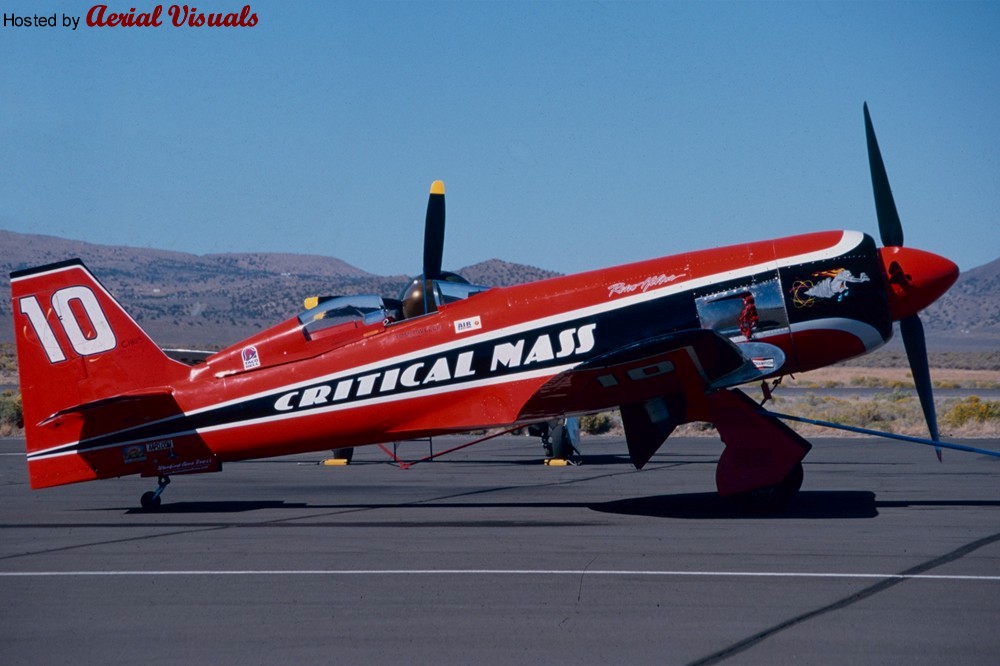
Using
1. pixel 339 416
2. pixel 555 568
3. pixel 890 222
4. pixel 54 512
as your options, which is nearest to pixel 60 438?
pixel 54 512

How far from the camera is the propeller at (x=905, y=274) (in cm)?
1186

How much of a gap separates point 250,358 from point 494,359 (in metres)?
3.37

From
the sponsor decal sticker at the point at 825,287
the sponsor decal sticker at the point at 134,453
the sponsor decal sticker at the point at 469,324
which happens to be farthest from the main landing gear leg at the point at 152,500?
the sponsor decal sticker at the point at 825,287

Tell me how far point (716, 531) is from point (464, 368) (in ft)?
12.0

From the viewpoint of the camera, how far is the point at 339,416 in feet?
41.7

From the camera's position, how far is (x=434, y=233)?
14695 millimetres

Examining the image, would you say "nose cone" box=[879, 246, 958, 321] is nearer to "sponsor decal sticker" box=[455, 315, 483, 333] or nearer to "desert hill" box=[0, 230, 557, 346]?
"sponsor decal sticker" box=[455, 315, 483, 333]

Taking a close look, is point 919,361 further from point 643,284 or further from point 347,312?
point 347,312

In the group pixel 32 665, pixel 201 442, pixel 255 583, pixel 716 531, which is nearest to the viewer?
pixel 32 665

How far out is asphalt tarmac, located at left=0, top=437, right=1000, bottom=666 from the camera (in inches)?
244

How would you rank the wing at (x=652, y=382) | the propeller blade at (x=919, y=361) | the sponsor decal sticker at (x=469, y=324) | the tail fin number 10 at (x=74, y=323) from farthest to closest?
1. the tail fin number 10 at (x=74, y=323)
2. the sponsor decal sticker at (x=469, y=324)
3. the propeller blade at (x=919, y=361)
4. the wing at (x=652, y=382)

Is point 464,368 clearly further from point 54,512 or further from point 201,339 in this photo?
point 201,339

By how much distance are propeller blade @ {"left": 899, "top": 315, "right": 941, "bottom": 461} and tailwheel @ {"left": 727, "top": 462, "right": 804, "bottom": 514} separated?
6.39ft

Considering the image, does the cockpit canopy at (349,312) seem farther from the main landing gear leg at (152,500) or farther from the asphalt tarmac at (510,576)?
the main landing gear leg at (152,500)
